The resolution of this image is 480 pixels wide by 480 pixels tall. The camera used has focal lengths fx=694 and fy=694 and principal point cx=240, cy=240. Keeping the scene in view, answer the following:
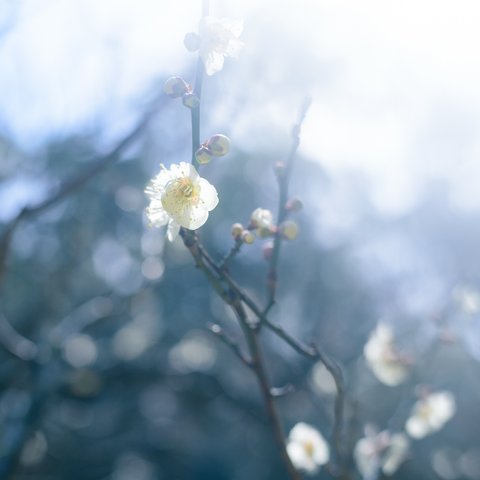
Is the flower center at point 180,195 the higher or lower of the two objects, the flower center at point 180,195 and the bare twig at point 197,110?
the lower

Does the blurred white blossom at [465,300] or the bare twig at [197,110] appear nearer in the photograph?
the bare twig at [197,110]

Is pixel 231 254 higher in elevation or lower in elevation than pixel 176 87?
lower

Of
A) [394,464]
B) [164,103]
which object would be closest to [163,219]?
[164,103]

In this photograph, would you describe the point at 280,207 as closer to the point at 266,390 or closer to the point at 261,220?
the point at 261,220

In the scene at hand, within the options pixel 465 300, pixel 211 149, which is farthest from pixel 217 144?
pixel 465 300

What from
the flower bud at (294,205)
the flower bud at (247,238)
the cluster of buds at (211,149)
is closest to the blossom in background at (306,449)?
the flower bud at (294,205)

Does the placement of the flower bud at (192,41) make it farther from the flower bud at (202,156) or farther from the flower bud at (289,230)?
the flower bud at (289,230)
